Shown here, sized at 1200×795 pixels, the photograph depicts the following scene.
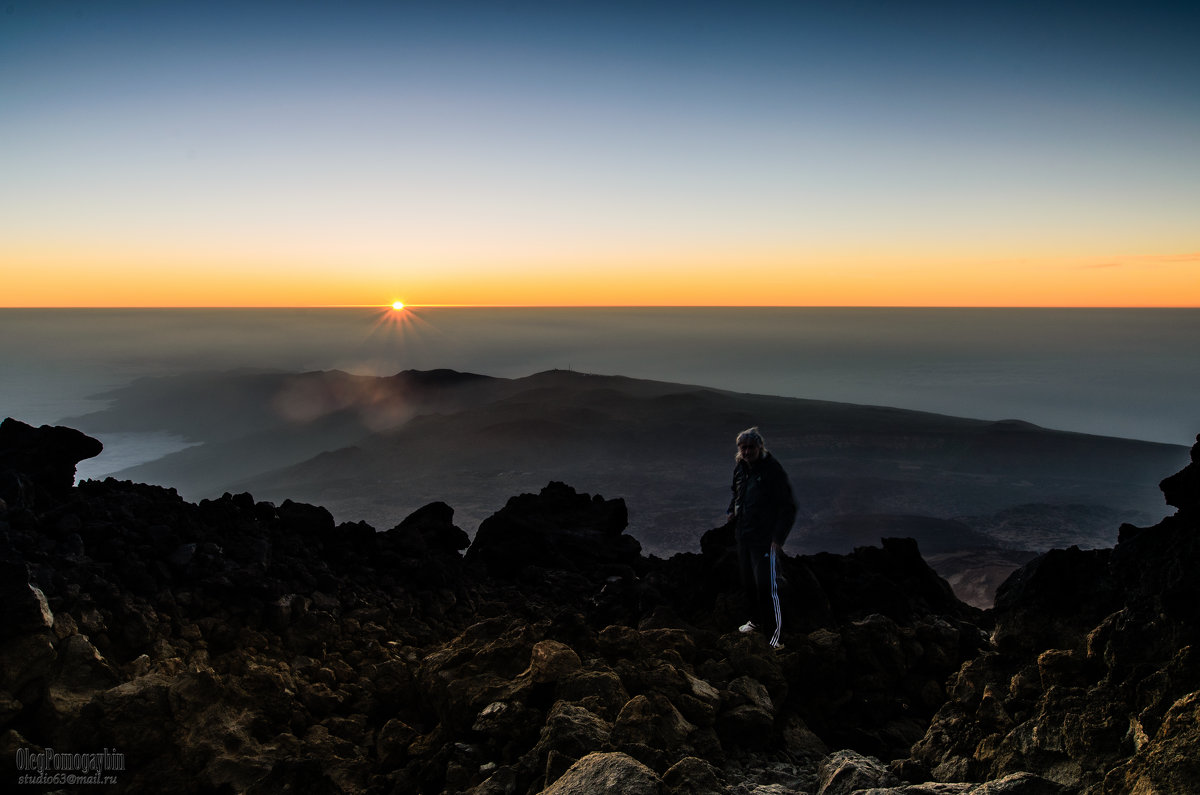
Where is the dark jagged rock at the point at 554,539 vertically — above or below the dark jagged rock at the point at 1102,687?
below

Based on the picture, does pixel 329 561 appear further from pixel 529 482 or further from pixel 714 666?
pixel 529 482

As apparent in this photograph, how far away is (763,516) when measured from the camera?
6.19 metres

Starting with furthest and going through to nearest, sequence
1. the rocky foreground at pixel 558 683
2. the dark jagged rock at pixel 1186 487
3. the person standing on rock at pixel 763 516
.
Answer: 1. the person standing on rock at pixel 763 516
2. the dark jagged rock at pixel 1186 487
3. the rocky foreground at pixel 558 683

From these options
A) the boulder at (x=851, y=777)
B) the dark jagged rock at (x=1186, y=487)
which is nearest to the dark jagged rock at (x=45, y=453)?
the boulder at (x=851, y=777)

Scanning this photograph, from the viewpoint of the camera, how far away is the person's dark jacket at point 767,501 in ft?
20.0

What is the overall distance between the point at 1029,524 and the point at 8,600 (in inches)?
1237

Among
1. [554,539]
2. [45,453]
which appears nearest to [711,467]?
[554,539]

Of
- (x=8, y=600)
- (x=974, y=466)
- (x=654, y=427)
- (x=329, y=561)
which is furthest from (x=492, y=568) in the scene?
(x=654, y=427)

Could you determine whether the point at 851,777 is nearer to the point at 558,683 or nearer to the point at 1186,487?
the point at 558,683

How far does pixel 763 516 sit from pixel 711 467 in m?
34.8

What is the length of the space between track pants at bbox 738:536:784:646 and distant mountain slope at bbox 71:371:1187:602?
57.9 feet

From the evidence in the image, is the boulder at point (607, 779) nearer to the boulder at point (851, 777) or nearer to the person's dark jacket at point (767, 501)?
the boulder at point (851, 777)

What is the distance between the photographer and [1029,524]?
28.0 meters

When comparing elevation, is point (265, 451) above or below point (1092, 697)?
below
